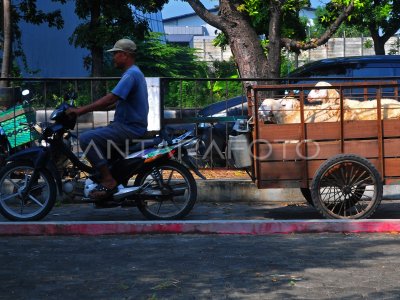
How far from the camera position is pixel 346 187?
7.60 m

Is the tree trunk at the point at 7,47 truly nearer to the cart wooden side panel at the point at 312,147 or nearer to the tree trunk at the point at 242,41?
the tree trunk at the point at 242,41

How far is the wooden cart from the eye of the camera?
25.0 feet

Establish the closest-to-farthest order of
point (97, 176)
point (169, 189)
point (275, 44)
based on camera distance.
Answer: point (97, 176) → point (169, 189) → point (275, 44)

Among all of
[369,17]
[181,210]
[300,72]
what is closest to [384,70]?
[300,72]

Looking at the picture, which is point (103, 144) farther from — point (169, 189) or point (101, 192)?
point (169, 189)

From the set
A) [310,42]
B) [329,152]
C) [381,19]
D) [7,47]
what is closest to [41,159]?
[329,152]

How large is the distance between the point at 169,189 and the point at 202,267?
2043 millimetres

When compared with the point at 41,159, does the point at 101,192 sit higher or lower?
lower

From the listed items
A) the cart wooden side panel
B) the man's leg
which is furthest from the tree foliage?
the man's leg

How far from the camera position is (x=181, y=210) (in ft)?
25.5

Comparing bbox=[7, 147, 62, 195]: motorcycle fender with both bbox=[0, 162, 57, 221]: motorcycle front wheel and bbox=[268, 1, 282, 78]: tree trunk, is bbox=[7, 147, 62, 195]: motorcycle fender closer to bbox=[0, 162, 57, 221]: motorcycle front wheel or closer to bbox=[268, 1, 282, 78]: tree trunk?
bbox=[0, 162, 57, 221]: motorcycle front wheel

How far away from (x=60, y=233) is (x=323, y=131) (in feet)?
8.83

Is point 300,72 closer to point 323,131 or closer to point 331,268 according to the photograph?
point 323,131

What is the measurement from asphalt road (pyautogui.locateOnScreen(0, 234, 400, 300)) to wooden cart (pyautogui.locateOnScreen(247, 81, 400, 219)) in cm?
69
